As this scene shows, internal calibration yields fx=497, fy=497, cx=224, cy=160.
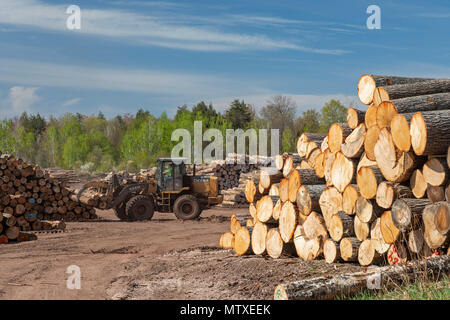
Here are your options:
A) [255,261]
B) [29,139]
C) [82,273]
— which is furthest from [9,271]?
[29,139]

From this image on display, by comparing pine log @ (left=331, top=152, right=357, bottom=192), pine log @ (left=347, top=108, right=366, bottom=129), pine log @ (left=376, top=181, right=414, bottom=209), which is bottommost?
pine log @ (left=376, top=181, right=414, bottom=209)

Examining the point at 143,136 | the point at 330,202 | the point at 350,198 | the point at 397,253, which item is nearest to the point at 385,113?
the point at 350,198

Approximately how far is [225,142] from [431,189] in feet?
139

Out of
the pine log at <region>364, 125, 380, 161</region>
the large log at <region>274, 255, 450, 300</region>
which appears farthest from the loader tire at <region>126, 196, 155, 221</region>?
the large log at <region>274, 255, 450, 300</region>

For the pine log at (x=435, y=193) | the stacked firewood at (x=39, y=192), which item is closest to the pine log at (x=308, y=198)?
the pine log at (x=435, y=193)

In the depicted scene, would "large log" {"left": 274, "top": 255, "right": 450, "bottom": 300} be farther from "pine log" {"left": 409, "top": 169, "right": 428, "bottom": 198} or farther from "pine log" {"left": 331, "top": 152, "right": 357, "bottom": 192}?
"pine log" {"left": 331, "top": 152, "right": 357, "bottom": 192}

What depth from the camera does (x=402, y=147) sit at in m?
7.39

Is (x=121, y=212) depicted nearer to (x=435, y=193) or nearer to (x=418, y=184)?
(x=418, y=184)

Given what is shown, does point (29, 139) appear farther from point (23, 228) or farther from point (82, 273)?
point (82, 273)

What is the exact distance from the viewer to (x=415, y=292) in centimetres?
617

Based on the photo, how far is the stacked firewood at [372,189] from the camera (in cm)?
712

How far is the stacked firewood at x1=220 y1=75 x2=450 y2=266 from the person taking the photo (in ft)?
23.4

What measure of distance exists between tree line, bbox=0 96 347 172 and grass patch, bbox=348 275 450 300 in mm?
37982

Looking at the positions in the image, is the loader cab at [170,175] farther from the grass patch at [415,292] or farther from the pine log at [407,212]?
the grass patch at [415,292]
